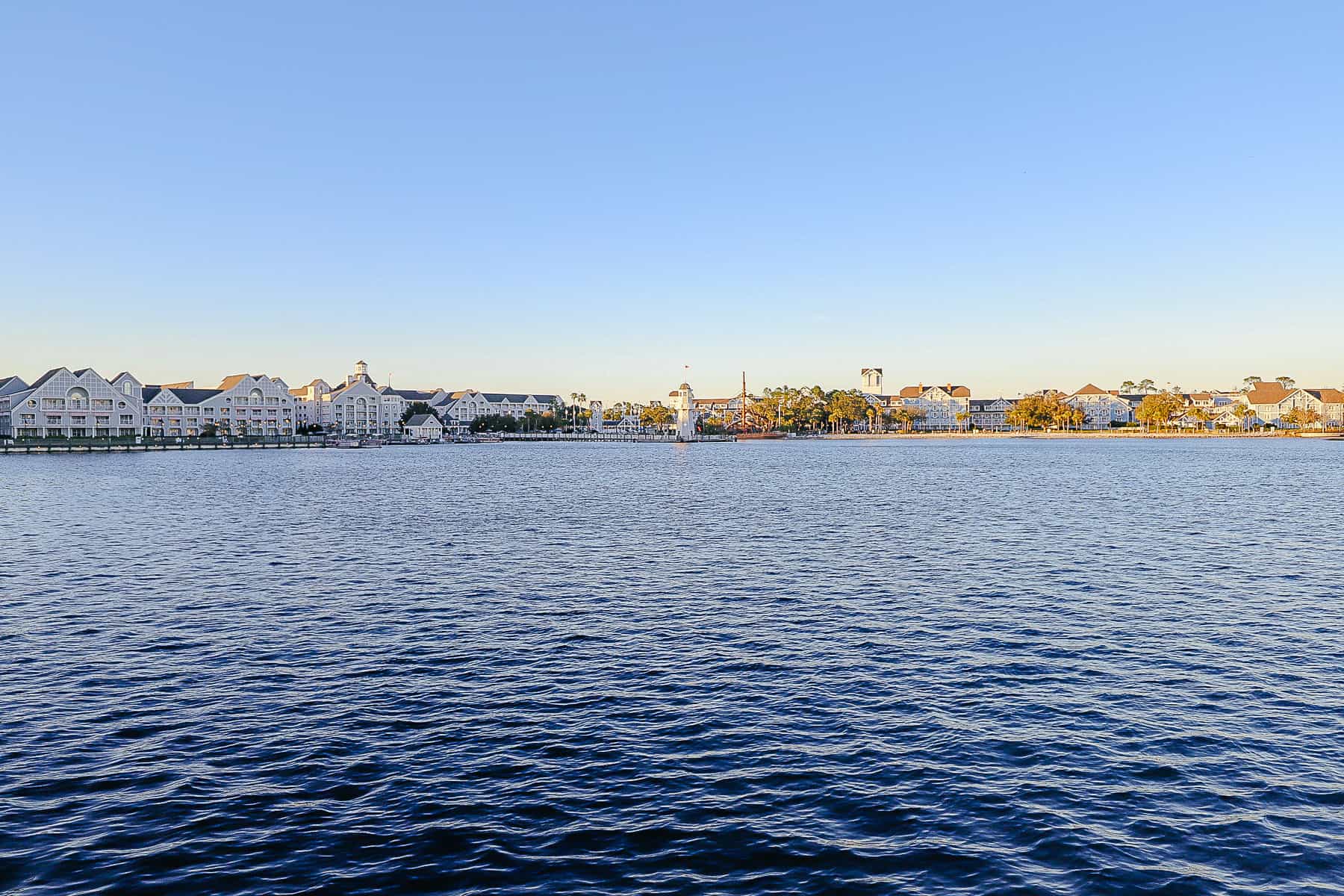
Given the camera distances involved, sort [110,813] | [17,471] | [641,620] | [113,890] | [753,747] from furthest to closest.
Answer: [17,471] → [641,620] → [753,747] → [110,813] → [113,890]

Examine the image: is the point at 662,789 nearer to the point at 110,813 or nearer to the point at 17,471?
the point at 110,813

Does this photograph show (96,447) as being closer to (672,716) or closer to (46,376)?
(46,376)

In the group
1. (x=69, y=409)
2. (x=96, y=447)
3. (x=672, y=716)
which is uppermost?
(x=69, y=409)

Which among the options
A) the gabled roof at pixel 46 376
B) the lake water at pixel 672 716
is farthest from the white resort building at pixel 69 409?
the lake water at pixel 672 716

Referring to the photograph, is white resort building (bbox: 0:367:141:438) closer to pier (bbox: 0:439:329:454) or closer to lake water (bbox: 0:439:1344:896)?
pier (bbox: 0:439:329:454)

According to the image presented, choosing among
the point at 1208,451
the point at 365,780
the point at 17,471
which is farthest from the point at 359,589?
the point at 1208,451

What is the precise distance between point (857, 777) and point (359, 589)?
21.5m

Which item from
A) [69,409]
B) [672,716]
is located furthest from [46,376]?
[672,716]

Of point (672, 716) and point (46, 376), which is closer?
point (672, 716)

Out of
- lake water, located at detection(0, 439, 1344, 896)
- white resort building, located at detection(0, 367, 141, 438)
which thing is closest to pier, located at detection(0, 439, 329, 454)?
white resort building, located at detection(0, 367, 141, 438)

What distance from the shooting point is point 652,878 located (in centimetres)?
1172

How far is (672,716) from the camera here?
1784cm

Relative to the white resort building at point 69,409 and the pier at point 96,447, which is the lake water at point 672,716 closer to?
the pier at point 96,447

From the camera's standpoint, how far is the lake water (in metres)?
12.3
